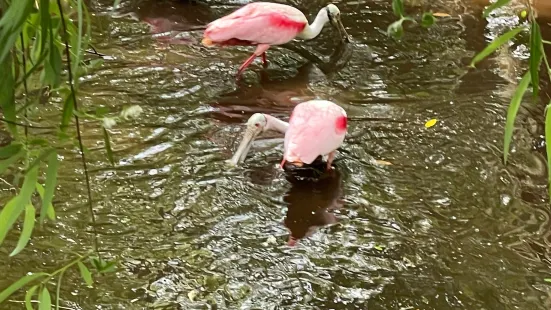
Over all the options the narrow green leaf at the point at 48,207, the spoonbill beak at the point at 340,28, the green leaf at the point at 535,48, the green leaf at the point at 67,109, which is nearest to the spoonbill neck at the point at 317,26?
the spoonbill beak at the point at 340,28

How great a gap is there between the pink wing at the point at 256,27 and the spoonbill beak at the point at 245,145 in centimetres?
103

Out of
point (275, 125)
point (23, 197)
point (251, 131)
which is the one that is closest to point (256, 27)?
point (275, 125)

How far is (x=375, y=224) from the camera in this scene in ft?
9.41

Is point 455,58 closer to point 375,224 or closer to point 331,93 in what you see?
point 331,93

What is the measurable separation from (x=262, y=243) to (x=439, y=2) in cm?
318

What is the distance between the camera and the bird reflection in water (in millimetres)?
2877

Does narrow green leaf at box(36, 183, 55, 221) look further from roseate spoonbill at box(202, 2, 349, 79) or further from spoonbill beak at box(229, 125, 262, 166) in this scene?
roseate spoonbill at box(202, 2, 349, 79)

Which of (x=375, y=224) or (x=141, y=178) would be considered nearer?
(x=375, y=224)

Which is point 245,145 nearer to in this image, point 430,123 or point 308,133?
point 308,133

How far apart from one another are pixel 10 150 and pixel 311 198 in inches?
76.5

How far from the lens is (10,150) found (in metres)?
1.23

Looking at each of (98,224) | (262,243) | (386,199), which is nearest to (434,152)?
(386,199)

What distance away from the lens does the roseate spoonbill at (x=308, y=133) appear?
10.1 feet

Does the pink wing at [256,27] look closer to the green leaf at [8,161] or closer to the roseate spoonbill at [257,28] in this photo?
the roseate spoonbill at [257,28]
